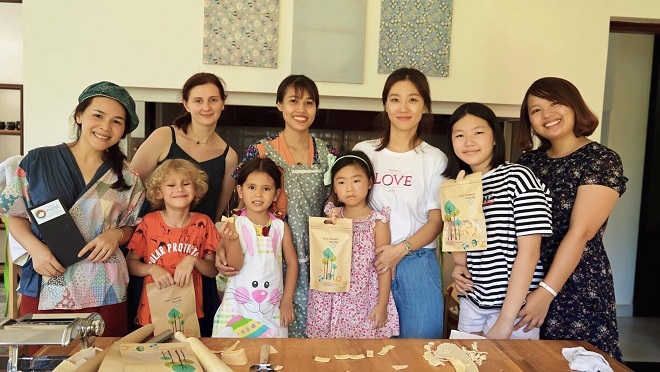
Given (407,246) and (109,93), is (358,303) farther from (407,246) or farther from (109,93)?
(109,93)

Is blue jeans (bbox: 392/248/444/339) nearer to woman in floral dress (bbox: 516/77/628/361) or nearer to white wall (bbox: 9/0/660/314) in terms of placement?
woman in floral dress (bbox: 516/77/628/361)

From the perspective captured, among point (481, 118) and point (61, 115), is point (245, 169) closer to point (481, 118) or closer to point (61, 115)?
point (481, 118)

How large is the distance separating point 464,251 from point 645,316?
358cm

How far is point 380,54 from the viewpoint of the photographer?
3.10 meters

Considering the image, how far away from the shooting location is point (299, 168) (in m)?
2.08

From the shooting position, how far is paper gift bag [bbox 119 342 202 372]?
3.52 ft

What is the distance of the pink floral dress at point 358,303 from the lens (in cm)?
195

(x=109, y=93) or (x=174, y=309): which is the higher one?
(x=109, y=93)

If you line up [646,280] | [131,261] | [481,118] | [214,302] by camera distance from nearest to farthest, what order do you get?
[481,118], [131,261], [214,302], [646,280]

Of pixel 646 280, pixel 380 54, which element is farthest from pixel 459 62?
pixel 646 280

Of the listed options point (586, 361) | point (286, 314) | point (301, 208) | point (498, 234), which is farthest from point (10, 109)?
point (586, 361)

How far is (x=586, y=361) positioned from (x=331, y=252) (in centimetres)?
89

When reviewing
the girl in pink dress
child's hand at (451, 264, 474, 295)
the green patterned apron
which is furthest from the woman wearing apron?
child's hand at (451, 264, 474, 295)

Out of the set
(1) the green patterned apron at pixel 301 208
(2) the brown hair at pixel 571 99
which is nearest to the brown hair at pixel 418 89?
(1) the green patterned apron at pixel 301 208
